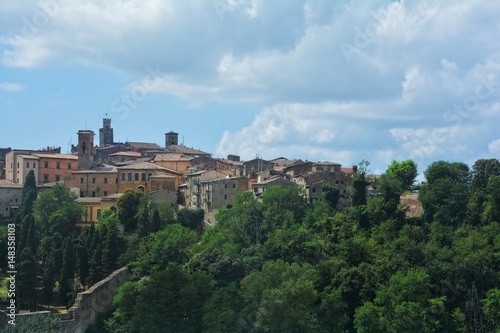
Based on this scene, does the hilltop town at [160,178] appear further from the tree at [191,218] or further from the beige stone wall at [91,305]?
the beige stone wall at [91,305]

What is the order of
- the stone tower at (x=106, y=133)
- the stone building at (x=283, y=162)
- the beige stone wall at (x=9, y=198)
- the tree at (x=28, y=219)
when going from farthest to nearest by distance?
the stone tower at (x=106, y=133), the stone building at (x=283, y=162), the beige stone wall at (x=9, y=198), the tree at (x=28, y=219)

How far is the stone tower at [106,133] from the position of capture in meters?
116

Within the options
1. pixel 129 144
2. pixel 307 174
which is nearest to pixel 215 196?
pixel 307 174

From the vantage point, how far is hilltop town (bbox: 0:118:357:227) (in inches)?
2613

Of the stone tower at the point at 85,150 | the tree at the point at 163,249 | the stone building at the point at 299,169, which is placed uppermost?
the stone tower at the point at 85,150

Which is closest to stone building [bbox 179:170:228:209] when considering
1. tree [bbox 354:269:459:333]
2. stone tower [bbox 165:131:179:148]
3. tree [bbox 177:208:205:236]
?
tree [bbox 177:208:205:236]

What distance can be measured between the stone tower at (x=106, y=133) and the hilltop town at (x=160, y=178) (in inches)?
1138

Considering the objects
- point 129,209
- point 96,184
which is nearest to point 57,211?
point 129,209

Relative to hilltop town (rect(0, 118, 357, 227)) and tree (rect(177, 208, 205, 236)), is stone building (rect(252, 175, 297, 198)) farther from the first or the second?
tree (rect(177, 208, 205, 236))

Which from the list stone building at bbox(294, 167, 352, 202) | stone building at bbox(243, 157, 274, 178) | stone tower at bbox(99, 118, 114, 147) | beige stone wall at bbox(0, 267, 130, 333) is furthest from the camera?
stone tower at bbox(99, 118, 114, 147)

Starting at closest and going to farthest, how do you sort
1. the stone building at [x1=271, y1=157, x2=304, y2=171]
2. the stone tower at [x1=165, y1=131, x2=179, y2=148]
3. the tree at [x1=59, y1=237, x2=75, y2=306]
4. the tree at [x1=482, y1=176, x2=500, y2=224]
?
the tree at [x1=59, y1=237, x2=75, y2=306] < the tree at [x1=482, y1=176, x2=500, y2=224] < the stone building at [x1=271, y1=157, x2=304, y2=171] < the stone tower at [x1=165, y1=131, x2=179, y2=148]

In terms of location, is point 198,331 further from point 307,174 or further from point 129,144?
point 129,144

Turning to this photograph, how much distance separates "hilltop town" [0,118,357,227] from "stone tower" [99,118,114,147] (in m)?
28.9

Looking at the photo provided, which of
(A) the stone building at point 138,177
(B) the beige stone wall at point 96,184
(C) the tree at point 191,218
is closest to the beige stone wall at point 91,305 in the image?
(C) the tree at point 191,218
